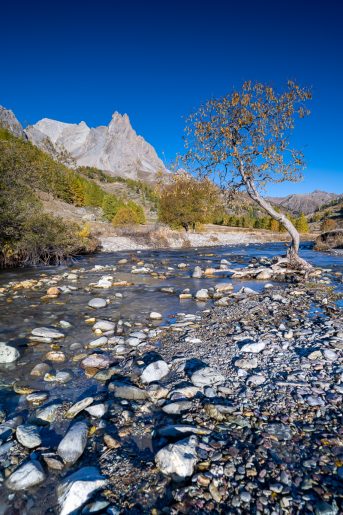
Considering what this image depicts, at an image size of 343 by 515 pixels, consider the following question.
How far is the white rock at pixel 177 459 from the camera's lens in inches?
117

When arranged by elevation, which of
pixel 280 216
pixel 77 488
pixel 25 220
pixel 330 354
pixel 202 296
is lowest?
pixel 202 296

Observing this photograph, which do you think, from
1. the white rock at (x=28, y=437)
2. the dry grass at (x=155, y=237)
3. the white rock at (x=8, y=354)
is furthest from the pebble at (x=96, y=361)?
the dry grass at (x=155, y=237)

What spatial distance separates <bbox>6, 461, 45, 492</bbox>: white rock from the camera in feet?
9.54

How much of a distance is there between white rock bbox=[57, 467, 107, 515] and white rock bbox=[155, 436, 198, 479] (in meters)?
0.62

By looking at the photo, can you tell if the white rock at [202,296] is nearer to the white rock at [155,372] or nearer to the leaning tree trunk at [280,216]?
the white rock at [155,372]

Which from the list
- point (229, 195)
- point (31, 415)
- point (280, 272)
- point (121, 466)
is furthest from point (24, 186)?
point (121, 466)

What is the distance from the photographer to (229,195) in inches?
721

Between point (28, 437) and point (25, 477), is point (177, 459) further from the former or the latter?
point (28, 437)

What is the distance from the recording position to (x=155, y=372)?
5059 millimetres

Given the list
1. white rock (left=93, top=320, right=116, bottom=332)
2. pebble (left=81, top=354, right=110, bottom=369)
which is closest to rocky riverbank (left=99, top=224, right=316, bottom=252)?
white rock (left=93, top=320, right=116, bottom=332)

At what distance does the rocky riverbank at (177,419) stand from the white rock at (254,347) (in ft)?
0.07

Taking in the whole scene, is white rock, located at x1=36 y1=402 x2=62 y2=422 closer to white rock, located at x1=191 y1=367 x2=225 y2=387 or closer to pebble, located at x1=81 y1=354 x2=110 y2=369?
pebble, located at x1=81 y1=354 x2=110 y2=369

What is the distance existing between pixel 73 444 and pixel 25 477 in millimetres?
559

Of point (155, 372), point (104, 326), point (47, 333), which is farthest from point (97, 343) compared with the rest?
point (155, 372)
